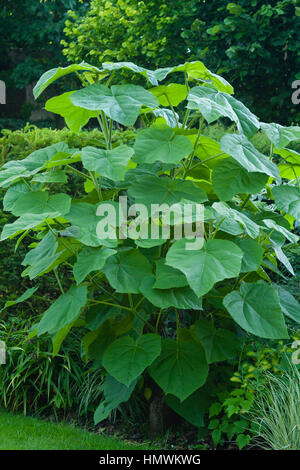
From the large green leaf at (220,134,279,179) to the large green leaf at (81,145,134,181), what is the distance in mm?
407

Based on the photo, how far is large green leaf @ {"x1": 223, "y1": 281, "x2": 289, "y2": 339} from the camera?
7.30 feet

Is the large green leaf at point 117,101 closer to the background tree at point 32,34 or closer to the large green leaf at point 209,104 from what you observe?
the large green leaf at point 209,104

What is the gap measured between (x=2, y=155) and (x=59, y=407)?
1.74 m

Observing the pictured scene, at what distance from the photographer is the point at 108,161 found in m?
2.27

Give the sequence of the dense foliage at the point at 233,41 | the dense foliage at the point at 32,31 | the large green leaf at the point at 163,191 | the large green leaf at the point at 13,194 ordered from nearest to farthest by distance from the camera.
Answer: the large green leaf at the point at 163,191 < the large green leaf at the point at 13,194 < the dense foliage at the point at 233,41 < the dense foliage at the point at 32,31

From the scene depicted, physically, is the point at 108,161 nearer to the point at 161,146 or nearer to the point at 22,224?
the point at 161,146

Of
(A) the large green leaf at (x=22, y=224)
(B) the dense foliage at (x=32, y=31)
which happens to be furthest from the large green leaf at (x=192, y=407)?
(B) the dense foliage at (x=32, y=31)

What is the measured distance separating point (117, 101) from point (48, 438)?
5.50ft

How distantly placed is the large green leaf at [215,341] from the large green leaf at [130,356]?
24 cm

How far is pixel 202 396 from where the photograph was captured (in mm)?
2648

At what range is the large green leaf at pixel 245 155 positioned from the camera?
2.25 meters

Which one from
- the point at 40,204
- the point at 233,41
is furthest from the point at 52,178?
the point at 233,41

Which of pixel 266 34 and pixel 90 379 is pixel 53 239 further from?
pixel 266 34
